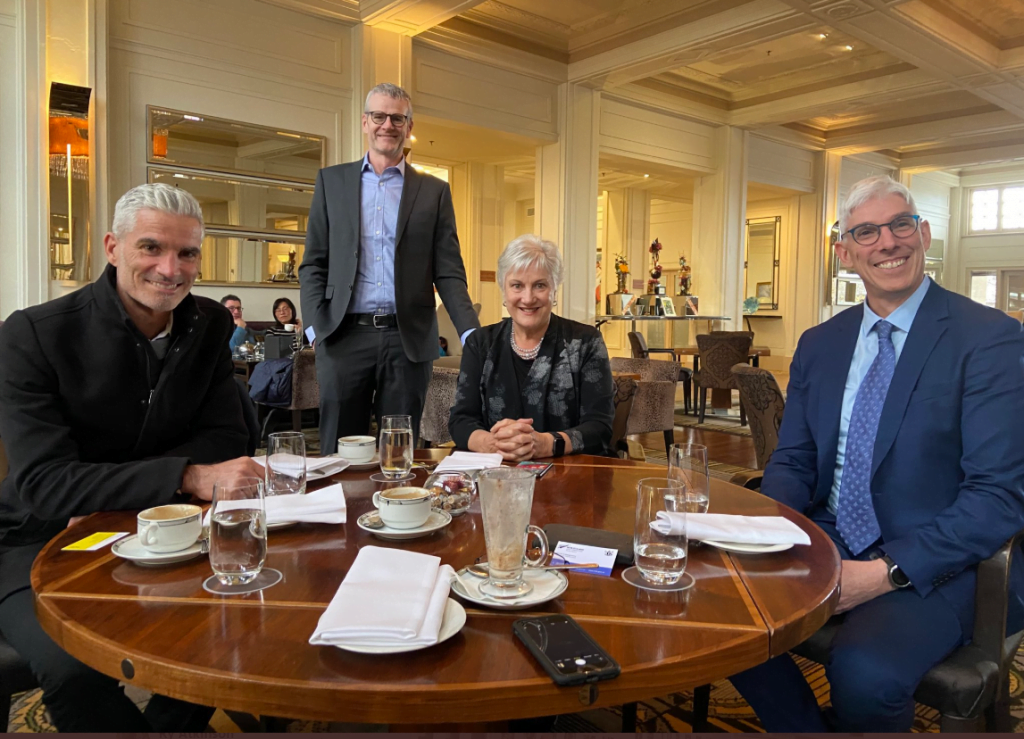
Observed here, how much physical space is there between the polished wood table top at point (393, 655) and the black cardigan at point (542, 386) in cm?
102

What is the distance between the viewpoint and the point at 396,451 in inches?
59.1

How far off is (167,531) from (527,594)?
570 mm

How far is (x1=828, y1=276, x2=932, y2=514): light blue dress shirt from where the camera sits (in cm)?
166

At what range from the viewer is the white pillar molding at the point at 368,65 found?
6.82 meters

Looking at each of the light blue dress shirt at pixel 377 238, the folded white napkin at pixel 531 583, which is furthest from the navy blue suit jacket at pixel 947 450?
the light blue dress shirt at pixel 377 238

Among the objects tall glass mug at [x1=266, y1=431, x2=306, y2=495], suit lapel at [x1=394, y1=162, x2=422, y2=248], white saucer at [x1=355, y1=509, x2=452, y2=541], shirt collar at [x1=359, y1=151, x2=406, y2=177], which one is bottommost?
white saucer at [x1=355, y1=509, x2=452, y2=541]

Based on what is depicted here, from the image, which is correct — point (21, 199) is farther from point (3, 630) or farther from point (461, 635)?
point (461, 635)

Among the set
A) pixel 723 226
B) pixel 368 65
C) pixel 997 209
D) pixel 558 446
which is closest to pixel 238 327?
pixel 368 65

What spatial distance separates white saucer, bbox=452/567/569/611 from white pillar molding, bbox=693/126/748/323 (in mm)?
10458

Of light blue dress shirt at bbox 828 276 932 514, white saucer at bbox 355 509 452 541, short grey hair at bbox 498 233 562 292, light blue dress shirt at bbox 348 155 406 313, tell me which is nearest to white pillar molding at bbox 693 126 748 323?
light blue dress shirt at bbox 348 155 406 313

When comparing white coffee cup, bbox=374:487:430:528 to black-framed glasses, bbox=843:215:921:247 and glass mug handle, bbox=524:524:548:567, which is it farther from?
black-framed glasses, bbox=843:215:921:247

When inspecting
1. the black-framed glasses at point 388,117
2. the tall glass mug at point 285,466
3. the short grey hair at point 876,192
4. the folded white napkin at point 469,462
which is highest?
the black-framed glasses at point 388,117

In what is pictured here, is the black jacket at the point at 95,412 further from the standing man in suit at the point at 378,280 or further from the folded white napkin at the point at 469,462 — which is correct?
the standing man in suit at the point at 378,280

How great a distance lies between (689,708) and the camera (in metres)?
1.94
